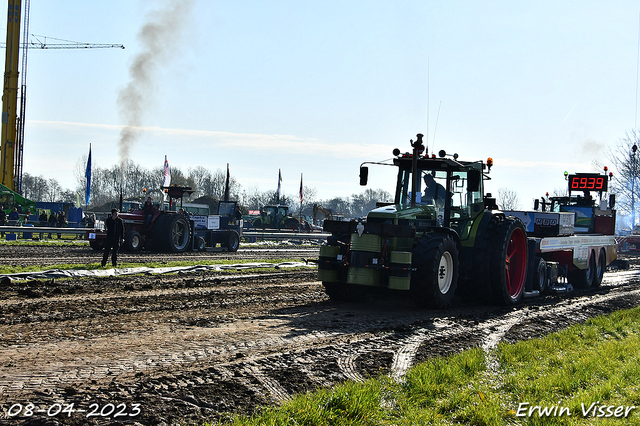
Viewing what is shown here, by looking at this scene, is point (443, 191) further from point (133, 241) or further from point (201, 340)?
point (133, 241)

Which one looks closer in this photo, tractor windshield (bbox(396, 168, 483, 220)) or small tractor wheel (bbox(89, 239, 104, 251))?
tractor windshield (bbox(396, 168, 483, 220))

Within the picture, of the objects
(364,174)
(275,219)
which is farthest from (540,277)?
(275,219)

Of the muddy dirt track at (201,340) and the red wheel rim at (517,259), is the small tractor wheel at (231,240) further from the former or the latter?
the red wheel rim at (517,259)

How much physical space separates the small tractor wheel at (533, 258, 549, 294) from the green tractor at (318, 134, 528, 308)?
4.47ft

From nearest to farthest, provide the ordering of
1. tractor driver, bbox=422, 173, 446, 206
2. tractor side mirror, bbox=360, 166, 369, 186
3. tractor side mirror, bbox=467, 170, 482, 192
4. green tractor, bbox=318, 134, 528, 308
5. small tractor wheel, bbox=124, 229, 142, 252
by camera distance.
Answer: green tractor, bbox=318, 134, 528, 308
tractor side mirror, bbox=467, 170, 482, 192
tractor side mirror, bbox=360, 166, 369, 186
tractor driver, bbox=422, 173, 446, 206
small tractor wheel, bbox=124, 229, 142, 252

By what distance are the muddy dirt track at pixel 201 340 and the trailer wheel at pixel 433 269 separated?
12.0 inches

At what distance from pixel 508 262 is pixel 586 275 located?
5.15m

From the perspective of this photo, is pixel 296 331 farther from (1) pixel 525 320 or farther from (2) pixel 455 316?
(1) pixel 525 320

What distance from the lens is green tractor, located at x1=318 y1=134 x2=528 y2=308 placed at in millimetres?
10016

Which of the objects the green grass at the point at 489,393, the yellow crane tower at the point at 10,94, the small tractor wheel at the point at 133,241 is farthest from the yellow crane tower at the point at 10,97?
the green grass at the point at 489,393

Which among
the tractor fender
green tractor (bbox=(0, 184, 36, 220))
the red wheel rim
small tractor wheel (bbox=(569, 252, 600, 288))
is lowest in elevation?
small tractor wheel (bbox=(569, 252, 600, 288))

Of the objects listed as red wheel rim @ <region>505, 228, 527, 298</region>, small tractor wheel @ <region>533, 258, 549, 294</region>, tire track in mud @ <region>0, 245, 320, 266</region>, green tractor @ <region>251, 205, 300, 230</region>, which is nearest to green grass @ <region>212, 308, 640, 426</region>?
red wheel rim @ <region>505, 228, 527, 298</region>

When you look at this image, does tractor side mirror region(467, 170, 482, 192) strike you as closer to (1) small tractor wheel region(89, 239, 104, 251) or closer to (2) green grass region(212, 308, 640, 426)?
(2) green grass region(212, 308, 640, 426)

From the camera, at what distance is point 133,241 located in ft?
71.9
